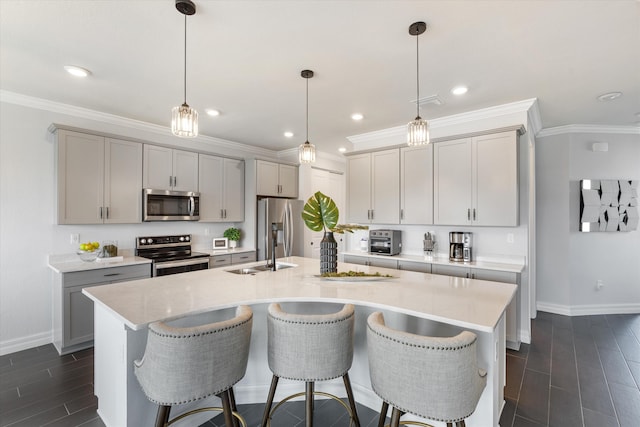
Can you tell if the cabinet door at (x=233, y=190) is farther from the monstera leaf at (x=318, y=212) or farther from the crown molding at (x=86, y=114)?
the monstera leaf at (x=318, y=212)

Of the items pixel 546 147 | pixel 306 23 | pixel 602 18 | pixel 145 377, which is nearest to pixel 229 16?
pixel 306 23

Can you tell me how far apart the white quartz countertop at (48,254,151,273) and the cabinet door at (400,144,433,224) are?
3363 millimetres

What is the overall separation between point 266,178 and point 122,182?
82.2 inches

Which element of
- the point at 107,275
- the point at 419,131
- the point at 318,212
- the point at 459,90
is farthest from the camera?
the point at 107,275

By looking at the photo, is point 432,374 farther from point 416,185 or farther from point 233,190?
point 233,190

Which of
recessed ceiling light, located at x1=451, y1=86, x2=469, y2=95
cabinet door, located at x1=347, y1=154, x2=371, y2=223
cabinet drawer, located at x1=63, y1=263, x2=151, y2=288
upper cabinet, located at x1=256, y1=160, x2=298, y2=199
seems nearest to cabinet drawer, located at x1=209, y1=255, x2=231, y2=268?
cabinet drawer, located at x1=63, y1=263, x2=151, y2=288

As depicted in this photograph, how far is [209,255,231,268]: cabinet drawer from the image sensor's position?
4367 mm

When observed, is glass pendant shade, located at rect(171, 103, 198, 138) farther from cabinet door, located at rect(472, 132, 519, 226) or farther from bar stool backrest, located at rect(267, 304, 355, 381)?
cabinet door, located at rect(472, 132, 519, 226)

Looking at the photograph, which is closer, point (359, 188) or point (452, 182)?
point (452, 182)

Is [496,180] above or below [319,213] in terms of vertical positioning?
above

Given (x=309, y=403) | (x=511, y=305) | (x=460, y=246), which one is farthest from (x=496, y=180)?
(x=309, y=403)

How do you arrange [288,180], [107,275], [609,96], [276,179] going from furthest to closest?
[288,180], [276,179], [107,275], [609,96]

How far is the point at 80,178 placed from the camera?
3396 mm

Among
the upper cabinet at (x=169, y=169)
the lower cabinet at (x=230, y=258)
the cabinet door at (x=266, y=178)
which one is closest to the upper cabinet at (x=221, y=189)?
the upper cabinet at (x=169, y=169)
